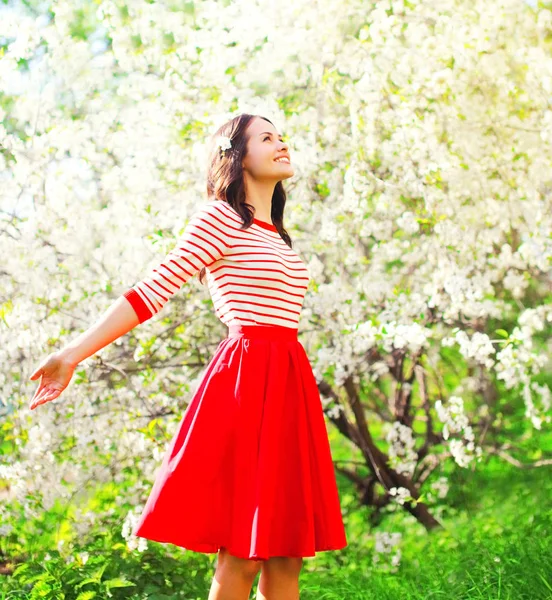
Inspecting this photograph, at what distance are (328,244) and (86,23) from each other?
2.61 m

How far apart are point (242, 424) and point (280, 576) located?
0.41 m

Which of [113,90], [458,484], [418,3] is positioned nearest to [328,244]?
[418,3]

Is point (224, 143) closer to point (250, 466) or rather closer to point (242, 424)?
point (242, 424)

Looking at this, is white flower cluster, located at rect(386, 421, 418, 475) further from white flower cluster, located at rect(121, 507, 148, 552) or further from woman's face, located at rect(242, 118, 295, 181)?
woman's face, located at rect(242, 118, 295, 181)

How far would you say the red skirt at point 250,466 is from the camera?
215 cm

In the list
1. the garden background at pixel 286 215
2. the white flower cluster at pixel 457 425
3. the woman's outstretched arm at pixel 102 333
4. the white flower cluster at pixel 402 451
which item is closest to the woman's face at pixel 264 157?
the woman's outstretched arm at pixel 102 333

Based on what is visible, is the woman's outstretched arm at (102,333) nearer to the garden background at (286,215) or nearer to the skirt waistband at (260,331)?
the skirt waistband at (260,331)

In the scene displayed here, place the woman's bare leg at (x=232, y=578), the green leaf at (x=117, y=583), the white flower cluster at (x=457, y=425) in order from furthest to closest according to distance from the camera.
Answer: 1. the white flower cluster at (x=457, y=425)
2. the green leaf at (x=117, y=583)
3. the woman's bare leg at (x=232, y=578)

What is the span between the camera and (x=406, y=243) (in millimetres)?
4219

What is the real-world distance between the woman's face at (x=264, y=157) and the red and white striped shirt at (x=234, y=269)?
0.18m

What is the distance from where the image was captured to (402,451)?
4.30 metres

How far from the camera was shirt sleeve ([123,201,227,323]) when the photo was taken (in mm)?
2164

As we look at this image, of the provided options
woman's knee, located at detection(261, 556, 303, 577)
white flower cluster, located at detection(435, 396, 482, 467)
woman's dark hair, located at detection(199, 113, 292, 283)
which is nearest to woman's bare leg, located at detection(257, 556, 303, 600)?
woman's knee, located at detection(261, 556, 303, 577)

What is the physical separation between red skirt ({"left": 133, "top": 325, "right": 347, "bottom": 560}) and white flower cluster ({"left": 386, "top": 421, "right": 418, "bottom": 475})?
198 cm
